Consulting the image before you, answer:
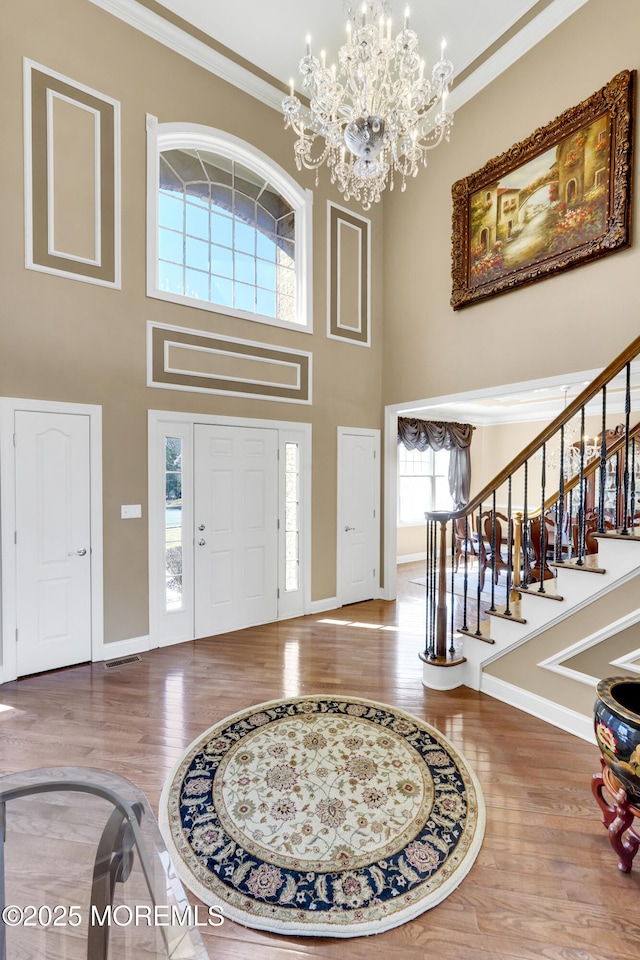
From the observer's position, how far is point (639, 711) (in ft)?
6.12

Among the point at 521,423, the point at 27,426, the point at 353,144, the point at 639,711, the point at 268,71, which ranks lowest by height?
the point at 639,711

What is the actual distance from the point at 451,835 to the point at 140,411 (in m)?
3.65

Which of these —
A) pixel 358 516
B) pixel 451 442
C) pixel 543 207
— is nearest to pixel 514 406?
pixel 451 442

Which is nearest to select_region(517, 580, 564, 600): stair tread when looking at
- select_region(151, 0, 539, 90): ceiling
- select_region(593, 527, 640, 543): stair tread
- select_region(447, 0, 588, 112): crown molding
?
select_region(593, 527, 640, 543): stair tread

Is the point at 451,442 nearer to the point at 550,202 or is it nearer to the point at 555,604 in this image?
the point at 550,202

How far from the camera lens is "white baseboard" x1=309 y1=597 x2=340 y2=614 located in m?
5.05

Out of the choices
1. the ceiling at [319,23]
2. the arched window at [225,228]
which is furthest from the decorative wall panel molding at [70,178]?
the ceiling at [319,23]

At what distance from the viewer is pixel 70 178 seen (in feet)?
11.6

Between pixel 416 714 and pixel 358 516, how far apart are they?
275 centimetres

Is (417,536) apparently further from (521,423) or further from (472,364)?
(472,364)

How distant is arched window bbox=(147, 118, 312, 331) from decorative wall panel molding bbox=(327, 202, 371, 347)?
0.34 meters

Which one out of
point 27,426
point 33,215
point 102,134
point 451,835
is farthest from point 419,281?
point 451,835

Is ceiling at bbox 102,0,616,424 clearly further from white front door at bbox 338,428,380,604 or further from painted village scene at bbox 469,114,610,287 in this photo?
white front door at bbox 338,428,380,604

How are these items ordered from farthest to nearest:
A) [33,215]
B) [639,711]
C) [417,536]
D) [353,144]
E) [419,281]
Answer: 1. [417,536]
2. [419,281]
3. [33,215]
4. [353,144]
5. [639,711]
